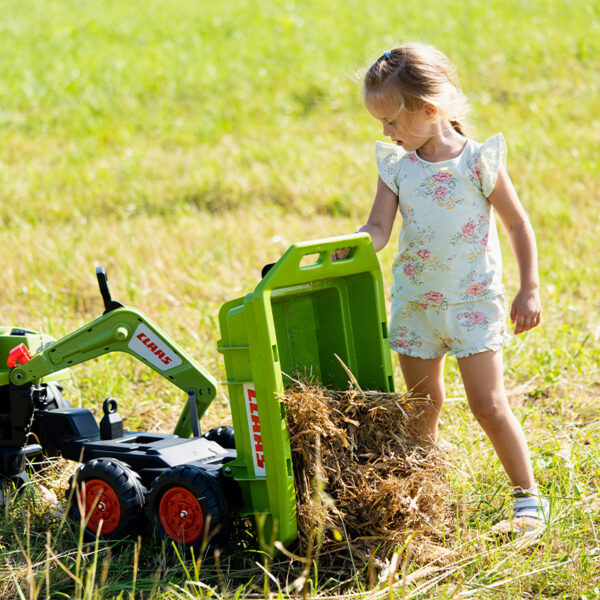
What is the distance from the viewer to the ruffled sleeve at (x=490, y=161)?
125 inches

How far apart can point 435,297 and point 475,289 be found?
153 mm

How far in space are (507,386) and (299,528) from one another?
7.26 ft

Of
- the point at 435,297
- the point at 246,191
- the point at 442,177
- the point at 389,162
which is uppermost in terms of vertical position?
the point at 246,191

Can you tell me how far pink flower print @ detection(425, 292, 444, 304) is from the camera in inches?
128

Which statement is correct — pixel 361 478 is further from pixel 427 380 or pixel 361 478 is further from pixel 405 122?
pixel 405 122

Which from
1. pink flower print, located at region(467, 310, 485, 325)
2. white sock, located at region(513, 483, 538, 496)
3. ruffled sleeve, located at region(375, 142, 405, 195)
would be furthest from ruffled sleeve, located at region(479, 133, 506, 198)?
white sock, located at region(513, 483, 538, 496)

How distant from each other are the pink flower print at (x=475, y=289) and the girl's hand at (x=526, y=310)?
0.13 m

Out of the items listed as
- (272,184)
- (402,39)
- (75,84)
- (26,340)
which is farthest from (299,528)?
(75,84)

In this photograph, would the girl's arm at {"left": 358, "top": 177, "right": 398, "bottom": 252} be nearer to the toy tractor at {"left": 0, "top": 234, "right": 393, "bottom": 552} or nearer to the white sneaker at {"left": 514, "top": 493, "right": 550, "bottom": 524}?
the toy tractor at {"left": 0, "top": 234, "right": 393, "bottom": 552}

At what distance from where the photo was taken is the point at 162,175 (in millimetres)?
9461

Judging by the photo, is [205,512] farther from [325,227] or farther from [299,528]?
[325,227]

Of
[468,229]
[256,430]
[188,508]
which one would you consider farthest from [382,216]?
[188,508]

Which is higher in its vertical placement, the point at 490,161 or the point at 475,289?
the point at 490,161

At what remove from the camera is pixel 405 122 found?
3207 millimetres
